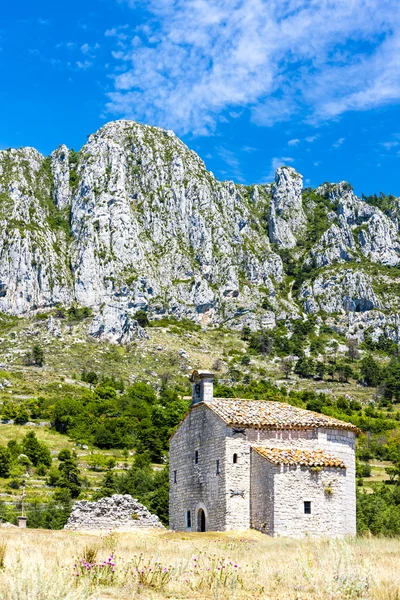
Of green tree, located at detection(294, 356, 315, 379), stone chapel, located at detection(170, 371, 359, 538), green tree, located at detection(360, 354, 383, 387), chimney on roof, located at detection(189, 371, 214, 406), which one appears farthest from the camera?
green tree, located at detection(294, 356, 315, 379)

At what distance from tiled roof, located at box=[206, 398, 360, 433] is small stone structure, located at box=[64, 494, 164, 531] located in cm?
668

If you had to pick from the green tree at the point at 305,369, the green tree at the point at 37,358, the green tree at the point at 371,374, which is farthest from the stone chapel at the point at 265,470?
the green tree at the point at 305,369

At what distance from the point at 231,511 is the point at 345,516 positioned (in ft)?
19.6

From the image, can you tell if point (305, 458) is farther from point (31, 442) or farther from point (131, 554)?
point (31, 442)

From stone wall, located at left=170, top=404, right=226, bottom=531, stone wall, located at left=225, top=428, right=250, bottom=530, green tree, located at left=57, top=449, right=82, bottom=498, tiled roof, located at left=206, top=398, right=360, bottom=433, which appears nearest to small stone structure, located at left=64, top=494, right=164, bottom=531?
stone wall, located at left=170, top=404, right=226, bottom=531

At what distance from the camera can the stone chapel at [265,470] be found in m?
37.0

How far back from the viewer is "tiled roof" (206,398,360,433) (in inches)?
1565

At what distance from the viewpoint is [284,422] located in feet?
133

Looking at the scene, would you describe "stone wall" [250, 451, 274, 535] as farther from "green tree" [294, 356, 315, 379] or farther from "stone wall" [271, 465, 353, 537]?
"green tree" [294, 356, 315, 379]

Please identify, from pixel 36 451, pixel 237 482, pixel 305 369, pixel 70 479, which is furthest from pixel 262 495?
pixel 305 369

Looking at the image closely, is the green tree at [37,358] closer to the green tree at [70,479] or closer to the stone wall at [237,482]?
the green tree at [70,479]

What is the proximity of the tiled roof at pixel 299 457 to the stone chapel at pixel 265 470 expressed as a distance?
51 millimetres

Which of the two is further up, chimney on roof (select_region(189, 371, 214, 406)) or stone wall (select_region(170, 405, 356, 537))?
chimney on roof (select_region(189, 371, 214, 406))

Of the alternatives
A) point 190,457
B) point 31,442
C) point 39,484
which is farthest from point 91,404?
point 190,457
